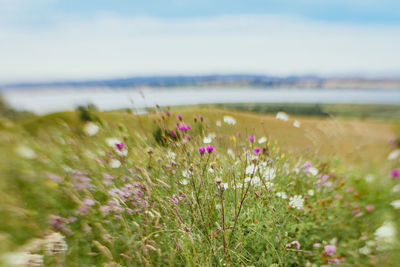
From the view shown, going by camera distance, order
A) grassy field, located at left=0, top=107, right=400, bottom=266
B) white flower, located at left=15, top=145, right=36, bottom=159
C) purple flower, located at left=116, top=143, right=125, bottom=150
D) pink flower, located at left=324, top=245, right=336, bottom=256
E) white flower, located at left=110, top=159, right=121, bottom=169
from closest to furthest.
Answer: grassy field, located at left=0, top=107, right=400, bottom=266 → pink flower, located at left=324, top=245, right=336, bottom=256 → purple flower, located at left=116, top=143, right=125, bottom=150 → white flower, located at left=110, top=159, right=121, bottom=169 → white flower, located at left=15, top=145, right=36, bottom=159

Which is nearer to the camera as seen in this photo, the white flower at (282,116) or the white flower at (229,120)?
the white flower at (229,120)

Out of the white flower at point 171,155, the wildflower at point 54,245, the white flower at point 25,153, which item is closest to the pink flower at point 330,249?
the white flower at point 171,155

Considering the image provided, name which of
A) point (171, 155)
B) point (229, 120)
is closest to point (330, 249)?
point (229, 120)

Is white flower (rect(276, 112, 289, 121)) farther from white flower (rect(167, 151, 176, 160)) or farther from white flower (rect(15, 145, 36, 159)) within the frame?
white flower (rect(15, 145, 36, 159))

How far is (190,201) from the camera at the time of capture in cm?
200

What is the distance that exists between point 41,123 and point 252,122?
848 inches

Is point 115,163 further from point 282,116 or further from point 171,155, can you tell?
point 282,116

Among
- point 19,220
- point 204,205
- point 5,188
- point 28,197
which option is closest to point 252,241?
point 204,205

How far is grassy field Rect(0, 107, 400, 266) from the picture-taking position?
1.75 metres

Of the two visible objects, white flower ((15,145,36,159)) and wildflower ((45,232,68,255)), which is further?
white flower ((15,145,36,159))

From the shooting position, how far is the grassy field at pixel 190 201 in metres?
1.75

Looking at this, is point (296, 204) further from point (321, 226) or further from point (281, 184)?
point (321, 226)

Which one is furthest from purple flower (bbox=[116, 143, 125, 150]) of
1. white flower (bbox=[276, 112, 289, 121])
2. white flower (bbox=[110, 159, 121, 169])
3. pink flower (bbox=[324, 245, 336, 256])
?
pink flower (bbox=[324, 245, 336, 256])

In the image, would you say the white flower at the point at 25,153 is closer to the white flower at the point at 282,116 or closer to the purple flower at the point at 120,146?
the purple flower at the point at 120,146
